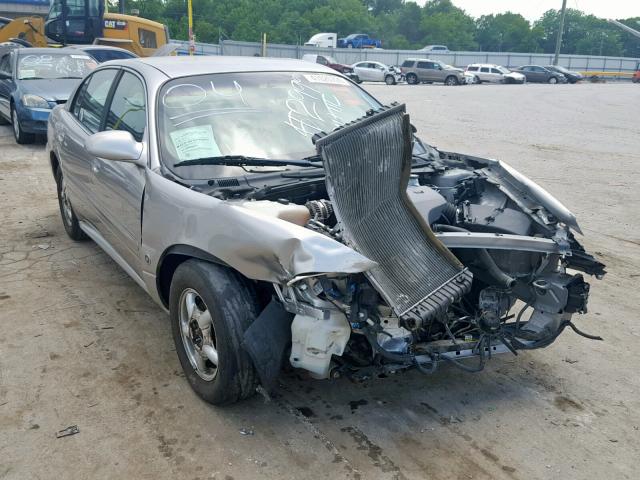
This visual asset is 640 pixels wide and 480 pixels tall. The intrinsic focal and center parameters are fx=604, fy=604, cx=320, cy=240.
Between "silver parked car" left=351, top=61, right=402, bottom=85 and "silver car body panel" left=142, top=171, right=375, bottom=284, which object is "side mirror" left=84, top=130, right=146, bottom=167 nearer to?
"silver car body panel" left=142, top=171, right=375, bottom=284

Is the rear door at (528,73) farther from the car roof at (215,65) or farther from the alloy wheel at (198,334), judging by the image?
the alloy wheel at (198,334)

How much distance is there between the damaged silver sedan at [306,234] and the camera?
2760 millimetres

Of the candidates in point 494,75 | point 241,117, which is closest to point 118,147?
point 241,117

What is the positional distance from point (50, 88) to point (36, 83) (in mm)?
325

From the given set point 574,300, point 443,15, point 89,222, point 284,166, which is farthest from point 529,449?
point 443,15

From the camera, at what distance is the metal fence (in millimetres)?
54250

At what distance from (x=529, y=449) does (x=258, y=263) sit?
159 cm

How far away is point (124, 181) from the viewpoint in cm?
381

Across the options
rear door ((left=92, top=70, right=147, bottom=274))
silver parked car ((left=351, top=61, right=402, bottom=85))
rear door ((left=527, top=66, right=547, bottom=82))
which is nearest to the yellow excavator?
rear door ((left=92, top=70, right=147, bottom=274))

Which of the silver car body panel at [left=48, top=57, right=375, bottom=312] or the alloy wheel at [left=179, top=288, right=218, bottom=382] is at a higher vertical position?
the silver car body panel at [left=48, top=57, right=375, bottom=312]

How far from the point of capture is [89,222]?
4.86 m

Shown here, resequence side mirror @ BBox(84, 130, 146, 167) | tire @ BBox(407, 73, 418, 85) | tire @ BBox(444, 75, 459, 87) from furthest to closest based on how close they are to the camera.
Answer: tire @ BBox(407, 73, 418, 85) < tire @ BBox(444, 75, 459, 87) < side mirror @ BBox(84, 130, 146, 167)

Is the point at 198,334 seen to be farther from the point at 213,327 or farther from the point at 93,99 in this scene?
the point at 93,99

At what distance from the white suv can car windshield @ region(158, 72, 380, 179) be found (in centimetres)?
3985
